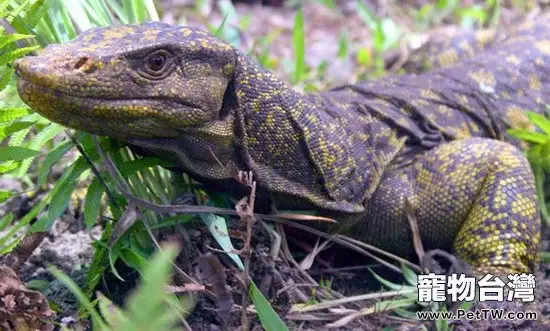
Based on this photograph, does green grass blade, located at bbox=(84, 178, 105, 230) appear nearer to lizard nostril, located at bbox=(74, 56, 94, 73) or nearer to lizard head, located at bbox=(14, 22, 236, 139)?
lizard head, located at bbox=(14, 22, 236, 139)

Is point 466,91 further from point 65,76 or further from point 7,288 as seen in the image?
point 7,288

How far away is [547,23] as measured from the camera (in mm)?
6273

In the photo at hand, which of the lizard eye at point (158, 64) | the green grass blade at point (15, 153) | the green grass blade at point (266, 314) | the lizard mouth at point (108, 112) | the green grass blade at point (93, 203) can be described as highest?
the lizard eye at point (158, 64)

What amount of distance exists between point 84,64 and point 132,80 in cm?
23

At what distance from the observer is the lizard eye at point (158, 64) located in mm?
3463

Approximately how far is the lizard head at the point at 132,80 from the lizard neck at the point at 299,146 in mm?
177

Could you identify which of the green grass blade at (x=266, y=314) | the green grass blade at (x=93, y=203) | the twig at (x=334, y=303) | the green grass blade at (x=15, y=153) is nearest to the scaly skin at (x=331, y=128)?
the green grass blade at (x=15, y=153)

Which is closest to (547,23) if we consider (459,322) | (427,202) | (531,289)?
(427,202)

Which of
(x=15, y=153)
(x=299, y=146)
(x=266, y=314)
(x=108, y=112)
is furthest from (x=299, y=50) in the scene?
(x=266, y=314)

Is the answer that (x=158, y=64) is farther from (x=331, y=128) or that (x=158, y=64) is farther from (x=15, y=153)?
(x=331, y=128)

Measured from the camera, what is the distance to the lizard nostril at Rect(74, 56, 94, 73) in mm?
3260

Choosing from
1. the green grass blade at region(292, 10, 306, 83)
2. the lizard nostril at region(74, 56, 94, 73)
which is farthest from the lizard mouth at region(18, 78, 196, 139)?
the green grass blade at region(292, 10, 306, 83)

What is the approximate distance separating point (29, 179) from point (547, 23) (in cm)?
427

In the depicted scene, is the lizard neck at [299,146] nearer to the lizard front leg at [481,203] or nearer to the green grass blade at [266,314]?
the lizard front leg at [481,203]
